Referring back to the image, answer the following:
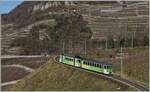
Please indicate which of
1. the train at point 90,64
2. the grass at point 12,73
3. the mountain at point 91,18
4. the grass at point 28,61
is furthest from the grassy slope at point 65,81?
the mountain at point 91,18

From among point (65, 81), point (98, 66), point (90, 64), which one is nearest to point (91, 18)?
point (65, 81)

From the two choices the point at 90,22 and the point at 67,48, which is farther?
the point at 90,22

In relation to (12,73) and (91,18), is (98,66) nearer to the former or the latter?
(12,73)

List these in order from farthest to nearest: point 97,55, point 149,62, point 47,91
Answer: point 97,55, point 149,62, point 47,91

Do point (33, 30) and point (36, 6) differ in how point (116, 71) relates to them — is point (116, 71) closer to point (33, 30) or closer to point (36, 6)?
point (33, 30)

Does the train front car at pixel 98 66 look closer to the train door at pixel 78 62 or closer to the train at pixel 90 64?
the train at pixel 90 64

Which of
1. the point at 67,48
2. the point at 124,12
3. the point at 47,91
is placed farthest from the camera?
the point at 124,12

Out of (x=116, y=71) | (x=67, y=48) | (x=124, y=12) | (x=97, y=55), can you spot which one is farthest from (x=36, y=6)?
(x=116, y=71)
